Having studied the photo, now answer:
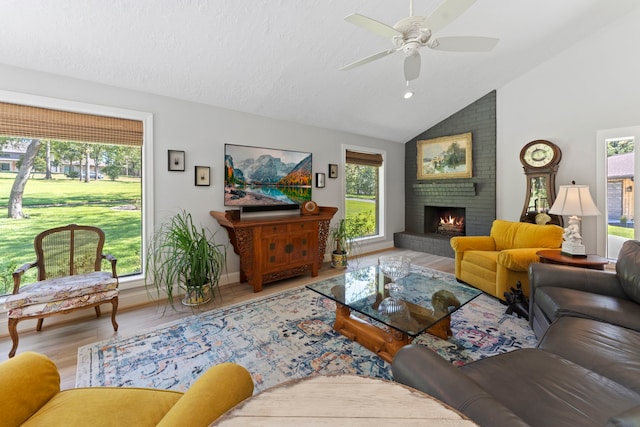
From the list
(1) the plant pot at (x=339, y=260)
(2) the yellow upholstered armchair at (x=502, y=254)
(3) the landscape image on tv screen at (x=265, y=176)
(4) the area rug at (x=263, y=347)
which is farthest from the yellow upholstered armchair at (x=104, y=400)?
(1) the plant pot at (x=339, y=260)

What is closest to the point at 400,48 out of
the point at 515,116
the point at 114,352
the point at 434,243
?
the point at 114,352

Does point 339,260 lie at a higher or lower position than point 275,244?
lower

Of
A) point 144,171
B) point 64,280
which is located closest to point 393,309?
point 64,280

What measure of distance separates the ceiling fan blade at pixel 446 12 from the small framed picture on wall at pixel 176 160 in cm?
273

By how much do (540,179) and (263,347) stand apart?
14.6 feet

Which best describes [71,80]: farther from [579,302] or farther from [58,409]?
[579,302]

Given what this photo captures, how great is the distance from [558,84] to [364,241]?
12.4 ft

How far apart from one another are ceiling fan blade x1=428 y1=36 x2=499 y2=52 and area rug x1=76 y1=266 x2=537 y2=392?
2207 millimetres

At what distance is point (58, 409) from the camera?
97 centimetres

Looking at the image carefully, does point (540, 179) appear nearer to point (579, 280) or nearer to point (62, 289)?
point (579, 280)

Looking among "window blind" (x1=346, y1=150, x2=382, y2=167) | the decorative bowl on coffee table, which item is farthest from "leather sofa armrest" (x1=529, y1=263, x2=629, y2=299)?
"window blind" (x1=346, y1=150, x2=382, y2=167)

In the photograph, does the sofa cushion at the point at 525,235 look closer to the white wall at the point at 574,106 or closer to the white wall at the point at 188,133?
the white wall at the point at 574,106

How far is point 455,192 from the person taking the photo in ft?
16.7

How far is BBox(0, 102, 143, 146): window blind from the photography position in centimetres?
231
